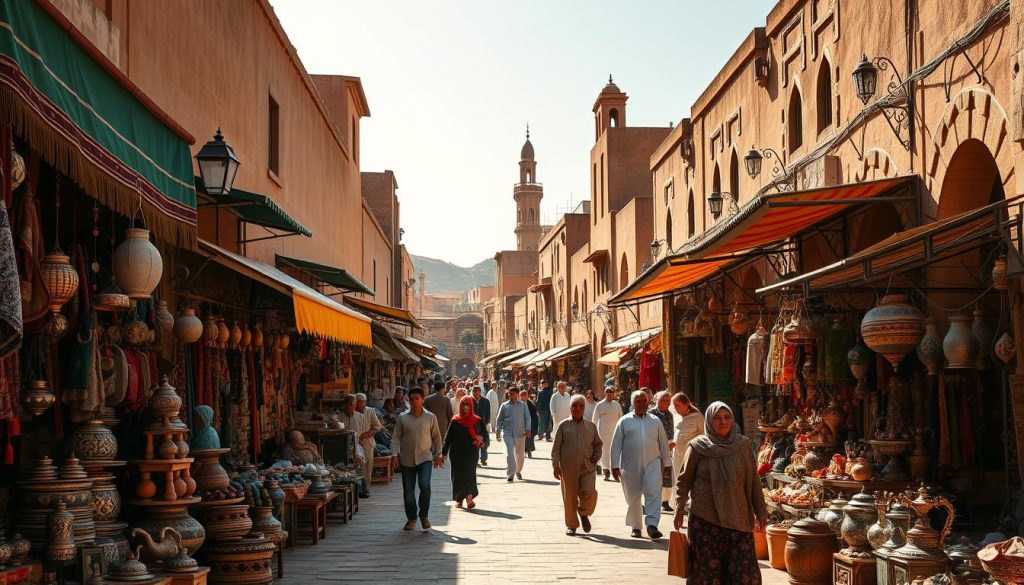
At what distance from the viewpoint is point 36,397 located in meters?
5.26

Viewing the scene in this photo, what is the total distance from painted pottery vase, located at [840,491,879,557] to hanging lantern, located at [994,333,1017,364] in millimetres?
1360

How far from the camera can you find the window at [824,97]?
12195 mm

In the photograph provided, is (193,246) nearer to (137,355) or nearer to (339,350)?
(137,355)

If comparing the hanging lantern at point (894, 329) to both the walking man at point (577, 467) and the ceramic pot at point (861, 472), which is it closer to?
the ceramic pot at point (861, 472)

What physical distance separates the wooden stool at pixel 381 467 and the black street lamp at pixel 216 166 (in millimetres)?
8675

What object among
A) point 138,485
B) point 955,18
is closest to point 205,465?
point 138,485

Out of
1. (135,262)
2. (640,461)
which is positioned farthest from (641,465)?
(135,262)

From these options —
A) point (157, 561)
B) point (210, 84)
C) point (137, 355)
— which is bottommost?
point (157, 561)

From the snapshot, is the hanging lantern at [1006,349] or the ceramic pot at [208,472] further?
the ceramic pot at [208,472]

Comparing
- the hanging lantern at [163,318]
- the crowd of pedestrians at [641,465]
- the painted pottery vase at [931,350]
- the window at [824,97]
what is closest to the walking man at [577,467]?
the crowd of pedestrians at [641,465]

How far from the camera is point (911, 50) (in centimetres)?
924

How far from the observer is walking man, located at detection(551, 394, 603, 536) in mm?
11000

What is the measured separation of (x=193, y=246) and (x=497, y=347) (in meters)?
65.4

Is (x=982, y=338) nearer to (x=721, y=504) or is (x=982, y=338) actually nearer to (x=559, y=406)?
(x=721, y=504)
